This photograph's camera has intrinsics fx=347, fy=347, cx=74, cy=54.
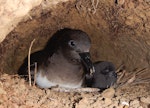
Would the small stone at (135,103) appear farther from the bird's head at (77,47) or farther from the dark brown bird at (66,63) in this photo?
the dark brown bird at (66,63)

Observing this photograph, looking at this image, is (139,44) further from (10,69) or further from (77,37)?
(10,69)

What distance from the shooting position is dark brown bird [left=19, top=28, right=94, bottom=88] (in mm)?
4043

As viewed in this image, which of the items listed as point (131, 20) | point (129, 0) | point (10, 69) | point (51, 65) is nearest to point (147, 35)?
point (131, 20)

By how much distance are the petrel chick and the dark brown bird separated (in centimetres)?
38

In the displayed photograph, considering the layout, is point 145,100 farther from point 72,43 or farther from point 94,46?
point 94,46

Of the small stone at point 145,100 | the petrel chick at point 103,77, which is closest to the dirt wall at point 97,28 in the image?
the petrel chick at point 103,77

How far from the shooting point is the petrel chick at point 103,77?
474 centimetres

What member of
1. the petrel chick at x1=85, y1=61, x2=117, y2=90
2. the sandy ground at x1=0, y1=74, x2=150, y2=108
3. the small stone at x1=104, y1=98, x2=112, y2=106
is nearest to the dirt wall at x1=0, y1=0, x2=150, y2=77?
the petrel chick at x1=85, y1=61, x2=117, y2=90

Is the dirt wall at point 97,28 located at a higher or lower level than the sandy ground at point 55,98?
higher

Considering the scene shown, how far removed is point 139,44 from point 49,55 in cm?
119

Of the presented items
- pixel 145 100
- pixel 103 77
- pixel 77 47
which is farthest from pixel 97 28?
pixel 145 100

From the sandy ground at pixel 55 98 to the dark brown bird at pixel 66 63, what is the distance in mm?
406

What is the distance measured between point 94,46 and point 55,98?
6.18 feet

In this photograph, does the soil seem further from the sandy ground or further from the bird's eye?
the bird's eye
